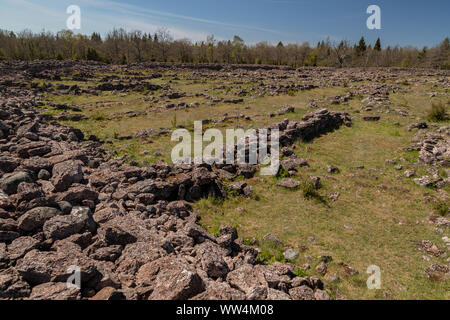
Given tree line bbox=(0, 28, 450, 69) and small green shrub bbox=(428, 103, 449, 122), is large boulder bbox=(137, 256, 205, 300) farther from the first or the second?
tree line bbox=(0, 28, 450, 69)

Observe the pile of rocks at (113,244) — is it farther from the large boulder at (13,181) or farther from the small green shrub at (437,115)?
the small green shrub at (437,115)

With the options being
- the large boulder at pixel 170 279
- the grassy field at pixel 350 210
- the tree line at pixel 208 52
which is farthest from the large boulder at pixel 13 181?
the tree line at pixel 208 52

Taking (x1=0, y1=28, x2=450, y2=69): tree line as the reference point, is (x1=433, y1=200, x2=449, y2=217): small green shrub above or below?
below

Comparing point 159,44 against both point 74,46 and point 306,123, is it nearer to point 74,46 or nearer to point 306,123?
point 74,46

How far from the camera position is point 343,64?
8575 cm

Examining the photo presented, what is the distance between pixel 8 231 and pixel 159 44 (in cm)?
10006
